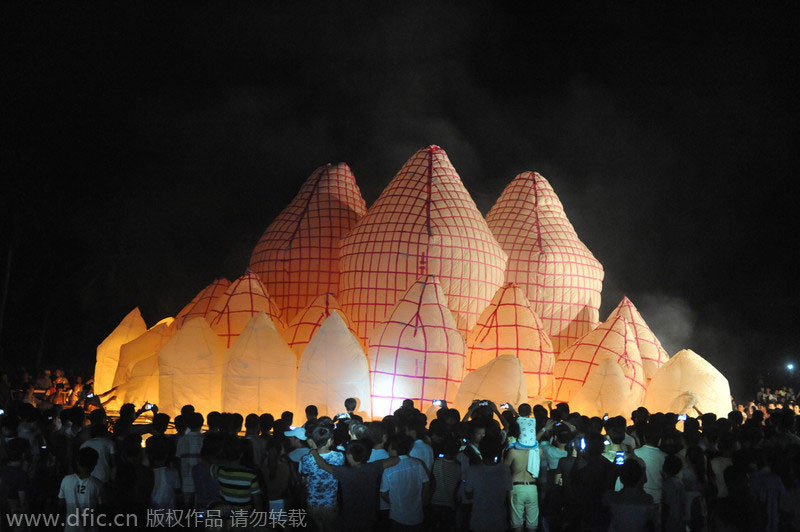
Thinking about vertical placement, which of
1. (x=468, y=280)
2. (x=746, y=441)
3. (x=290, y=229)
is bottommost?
(x=746, y=441)

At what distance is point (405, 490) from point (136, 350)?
42.5ft

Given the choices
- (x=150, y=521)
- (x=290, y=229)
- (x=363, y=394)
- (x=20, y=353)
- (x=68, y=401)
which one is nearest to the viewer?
(x=150, y=521)

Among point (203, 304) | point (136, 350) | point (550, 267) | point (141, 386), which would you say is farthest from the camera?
point (550, 267)

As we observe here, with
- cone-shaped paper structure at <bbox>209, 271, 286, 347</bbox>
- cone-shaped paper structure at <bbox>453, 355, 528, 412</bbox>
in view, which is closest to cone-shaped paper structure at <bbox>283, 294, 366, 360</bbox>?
cone-shaped paper structure at <bbox>209, 271, 286, 347</bbox>

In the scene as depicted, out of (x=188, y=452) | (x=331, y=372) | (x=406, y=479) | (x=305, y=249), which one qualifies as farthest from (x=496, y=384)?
(x=406, y=479)

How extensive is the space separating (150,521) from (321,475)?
1744mm

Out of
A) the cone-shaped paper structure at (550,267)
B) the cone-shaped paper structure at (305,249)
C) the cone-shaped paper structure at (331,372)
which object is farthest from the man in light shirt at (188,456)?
the cone-shaped paper structure at (550,267)

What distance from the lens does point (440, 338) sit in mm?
15945

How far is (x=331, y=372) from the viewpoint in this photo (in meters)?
15.1

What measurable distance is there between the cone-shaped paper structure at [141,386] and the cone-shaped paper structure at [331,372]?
352 centimetres

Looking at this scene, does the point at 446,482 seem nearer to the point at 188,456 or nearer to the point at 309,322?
the point at 188,456

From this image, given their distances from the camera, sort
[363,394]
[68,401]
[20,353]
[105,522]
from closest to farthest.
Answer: [105,522], [363,394], [68,401], [20,353]

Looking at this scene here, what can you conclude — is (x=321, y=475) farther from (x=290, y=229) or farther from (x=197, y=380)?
(x=290, y=229)

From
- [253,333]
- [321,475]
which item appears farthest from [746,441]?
[253,333]
